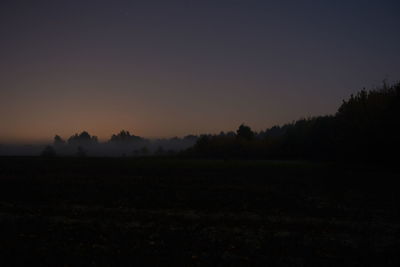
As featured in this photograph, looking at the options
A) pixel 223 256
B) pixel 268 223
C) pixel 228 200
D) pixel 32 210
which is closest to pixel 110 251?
pixel 223 256

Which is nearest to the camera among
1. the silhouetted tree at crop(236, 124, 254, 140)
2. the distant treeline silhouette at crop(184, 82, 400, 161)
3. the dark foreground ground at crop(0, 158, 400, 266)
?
the dark foreground ground at crop(0, 158, 400, 266)

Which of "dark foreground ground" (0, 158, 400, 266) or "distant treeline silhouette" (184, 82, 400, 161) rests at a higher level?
"distant treeline silhouette" (184, 82, 400, 161)

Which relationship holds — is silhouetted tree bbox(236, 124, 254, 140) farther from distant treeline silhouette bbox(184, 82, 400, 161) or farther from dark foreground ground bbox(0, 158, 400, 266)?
dark foreground ground bbox(0, 158, 400, 266)

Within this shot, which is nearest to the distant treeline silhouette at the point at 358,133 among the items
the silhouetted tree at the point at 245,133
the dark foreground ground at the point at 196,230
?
the dark foreground ground at the point at 196,230

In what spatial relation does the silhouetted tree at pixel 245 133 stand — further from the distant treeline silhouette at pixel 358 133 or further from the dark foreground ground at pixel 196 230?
the dark foreground ground at pixel 196 230

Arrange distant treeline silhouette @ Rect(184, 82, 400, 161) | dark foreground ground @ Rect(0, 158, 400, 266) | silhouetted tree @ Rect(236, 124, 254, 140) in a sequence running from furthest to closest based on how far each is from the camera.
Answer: silhouetted tree @ Rect(236, 124, 254, 140) → distant treeline silhouette @ Rect(184, 82, 400, 161) → dark foreground ground @ Rect(0, 158, 400, 266)

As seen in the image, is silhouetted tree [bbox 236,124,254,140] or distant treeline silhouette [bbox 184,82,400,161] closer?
distant treeline silhouette [bbox 184,82,400,161]

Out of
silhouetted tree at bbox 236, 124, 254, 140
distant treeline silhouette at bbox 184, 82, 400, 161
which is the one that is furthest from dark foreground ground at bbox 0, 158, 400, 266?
silhouetted tree at bbox 236, 124, 254, 140

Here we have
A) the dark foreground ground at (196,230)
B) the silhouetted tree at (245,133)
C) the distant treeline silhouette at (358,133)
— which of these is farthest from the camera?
the silhouetted tree at (245,133)

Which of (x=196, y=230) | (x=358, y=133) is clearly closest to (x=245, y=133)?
(x=358, y=133)

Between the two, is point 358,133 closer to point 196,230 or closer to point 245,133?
point 196,230

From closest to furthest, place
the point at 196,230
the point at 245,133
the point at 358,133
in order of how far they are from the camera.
→ 1. the point at 196,230
2. the point at 358,133
3. the point at 245,133

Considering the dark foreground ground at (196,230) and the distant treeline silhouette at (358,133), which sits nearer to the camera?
the dark foreground ground at (196,230)

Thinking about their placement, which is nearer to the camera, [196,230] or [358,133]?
[196,230]
